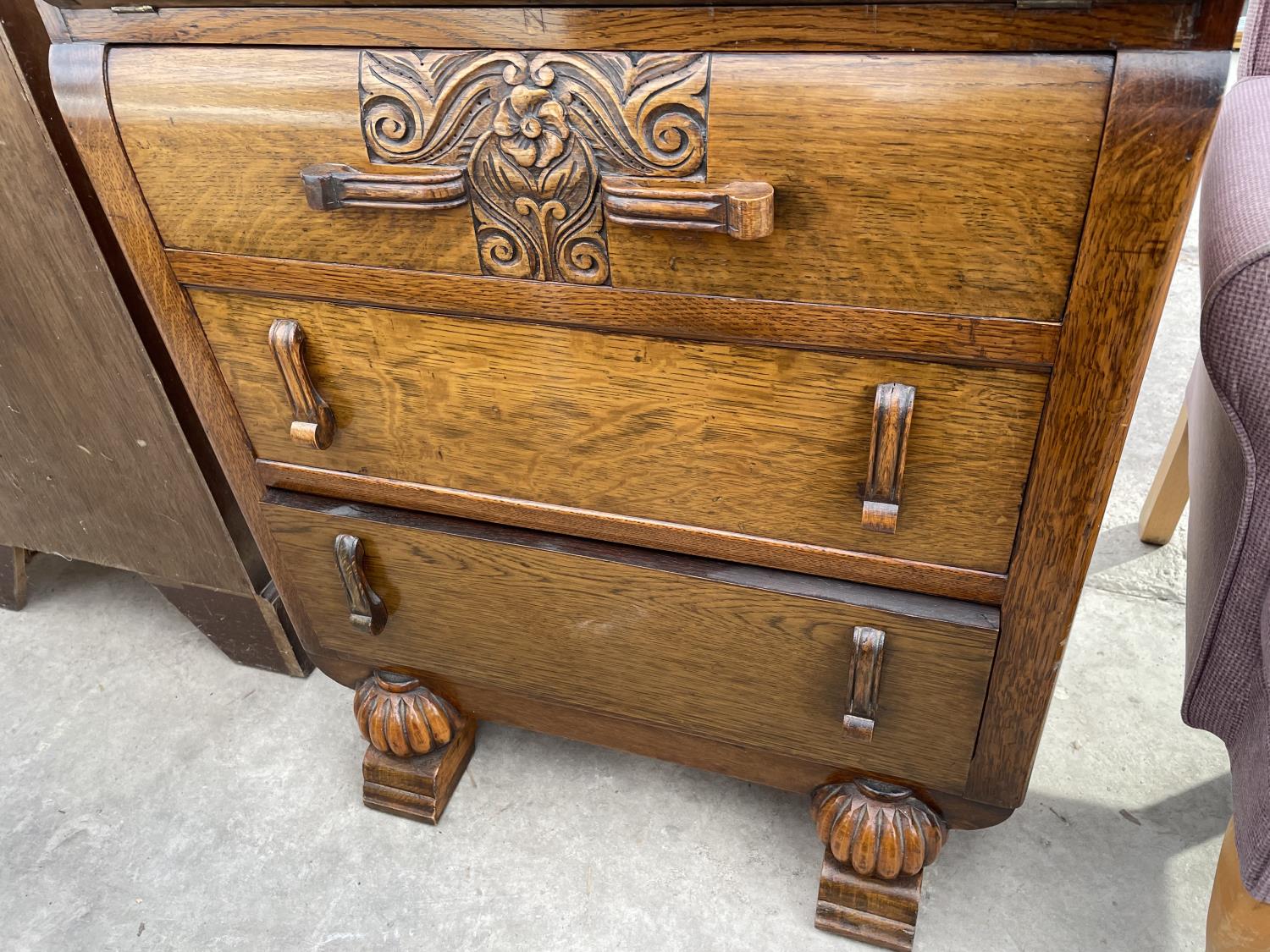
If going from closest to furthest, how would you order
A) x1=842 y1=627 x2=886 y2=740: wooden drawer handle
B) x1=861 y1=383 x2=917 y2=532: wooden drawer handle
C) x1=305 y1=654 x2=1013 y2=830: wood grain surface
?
x1=861 y1=383 x2=917 y2=532: wooden drawer handle
x1=842 y1=627 x2=886 y2=740: wooden drawer handle
x1=305 y1=654 x2=1013 y2=830: wood grain surface

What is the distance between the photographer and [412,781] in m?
0.88

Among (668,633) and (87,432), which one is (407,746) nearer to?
(668,633)

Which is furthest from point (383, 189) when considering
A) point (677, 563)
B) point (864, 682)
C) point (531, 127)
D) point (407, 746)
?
point (407, 746)

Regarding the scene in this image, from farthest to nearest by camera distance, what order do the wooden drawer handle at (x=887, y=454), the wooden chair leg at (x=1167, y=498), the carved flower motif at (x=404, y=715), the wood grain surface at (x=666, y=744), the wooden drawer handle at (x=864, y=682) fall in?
the wooden chair leg at (x=1167, y=498) → the carved flower motif at (x=404, y=715) → the wood grain surface at (x=666, y=744) → the wooden drawer handle at (x=864, y=682) → the wooden drawer handle at (x=887, y=454)

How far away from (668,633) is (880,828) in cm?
24

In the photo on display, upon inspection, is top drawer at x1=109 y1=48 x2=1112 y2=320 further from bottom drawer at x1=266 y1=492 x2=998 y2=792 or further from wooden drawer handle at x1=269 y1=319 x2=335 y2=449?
bottom drawer at x1=266 y1=492 x2=998 y2=792

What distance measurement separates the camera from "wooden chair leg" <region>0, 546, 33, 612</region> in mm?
1135

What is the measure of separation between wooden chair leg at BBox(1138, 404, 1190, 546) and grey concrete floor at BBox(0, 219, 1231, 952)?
0.40 ft

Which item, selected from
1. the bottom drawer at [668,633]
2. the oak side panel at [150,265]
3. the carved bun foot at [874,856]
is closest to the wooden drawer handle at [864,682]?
the bottom drawer at [668,633]

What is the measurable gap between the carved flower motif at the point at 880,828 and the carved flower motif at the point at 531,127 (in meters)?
0.53

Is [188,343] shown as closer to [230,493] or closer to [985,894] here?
[230,493]

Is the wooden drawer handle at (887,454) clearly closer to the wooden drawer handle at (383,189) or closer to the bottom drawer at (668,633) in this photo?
the bottom drawer at (668,633)

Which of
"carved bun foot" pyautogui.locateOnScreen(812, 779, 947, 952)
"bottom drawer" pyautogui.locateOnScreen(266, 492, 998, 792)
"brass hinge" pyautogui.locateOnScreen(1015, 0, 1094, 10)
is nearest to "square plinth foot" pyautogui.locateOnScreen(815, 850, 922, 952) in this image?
"carved bun foot" pyautogui.locateOnScreen(812, 779, 947, 952)

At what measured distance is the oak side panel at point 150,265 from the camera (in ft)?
1.85
